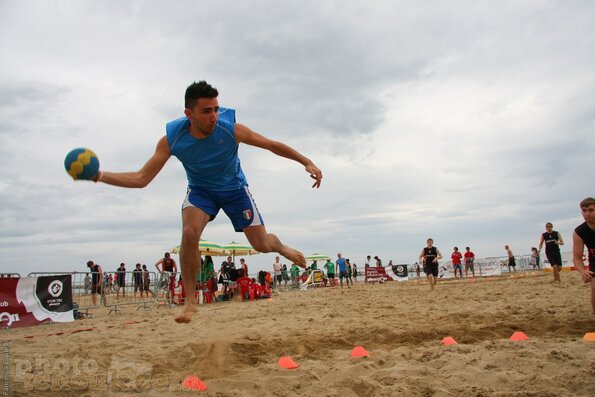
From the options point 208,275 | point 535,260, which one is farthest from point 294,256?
point 535,260

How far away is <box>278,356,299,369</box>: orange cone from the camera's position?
436cm

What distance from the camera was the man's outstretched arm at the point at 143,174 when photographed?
12.7 feet

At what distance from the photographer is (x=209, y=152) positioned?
176 inches

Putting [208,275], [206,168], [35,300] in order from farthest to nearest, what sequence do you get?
[208,275] → [35,300] → [206,168]

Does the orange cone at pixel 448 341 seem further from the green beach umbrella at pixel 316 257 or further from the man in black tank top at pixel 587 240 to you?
the green beach umbrella at pixel 316 257

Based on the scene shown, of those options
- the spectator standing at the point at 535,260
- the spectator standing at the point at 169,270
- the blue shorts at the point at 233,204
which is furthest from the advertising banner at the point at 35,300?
the spectator standing at the point at 535,260

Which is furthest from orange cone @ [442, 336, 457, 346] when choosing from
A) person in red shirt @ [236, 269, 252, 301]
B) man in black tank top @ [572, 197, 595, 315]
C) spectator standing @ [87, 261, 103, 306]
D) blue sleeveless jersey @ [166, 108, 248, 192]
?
person in red shirt @ [236, 269, 252, 301]

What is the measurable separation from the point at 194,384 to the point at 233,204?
1.91 metres

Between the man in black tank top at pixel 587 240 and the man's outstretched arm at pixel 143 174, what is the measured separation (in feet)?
16.8

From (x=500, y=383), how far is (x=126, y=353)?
3.98 metres

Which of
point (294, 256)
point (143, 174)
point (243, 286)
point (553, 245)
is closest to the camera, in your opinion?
point (143, 174)

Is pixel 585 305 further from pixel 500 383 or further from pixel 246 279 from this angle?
pixel 246 279

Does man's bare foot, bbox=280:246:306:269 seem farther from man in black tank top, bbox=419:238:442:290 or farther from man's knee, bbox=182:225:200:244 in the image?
man in black tank top, bbox=419:238:442:290

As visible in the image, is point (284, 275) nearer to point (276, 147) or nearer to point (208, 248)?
point (208, 248)
